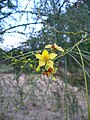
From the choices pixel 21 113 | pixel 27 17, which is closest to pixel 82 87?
pixel 27 17

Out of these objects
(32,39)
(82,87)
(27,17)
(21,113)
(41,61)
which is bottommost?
(21,113)

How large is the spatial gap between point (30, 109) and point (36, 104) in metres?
0.07

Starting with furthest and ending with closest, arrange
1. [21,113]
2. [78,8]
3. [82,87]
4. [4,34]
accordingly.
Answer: [21,113] < [4,34] < [82,87] < [78,8]

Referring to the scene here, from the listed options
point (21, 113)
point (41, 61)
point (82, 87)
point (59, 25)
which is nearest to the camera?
point (41, 61)

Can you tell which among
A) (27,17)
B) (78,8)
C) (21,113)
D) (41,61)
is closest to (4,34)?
(27,17)

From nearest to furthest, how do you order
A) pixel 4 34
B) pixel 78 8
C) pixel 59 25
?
1. pixel 59 25
2. pixel 78 8
3. pixel 4 34

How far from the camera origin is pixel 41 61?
57cm

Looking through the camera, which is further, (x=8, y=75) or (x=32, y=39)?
(x=8, y=75)

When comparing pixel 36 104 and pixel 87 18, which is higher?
pixel 87 18

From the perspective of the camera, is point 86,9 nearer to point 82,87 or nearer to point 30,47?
point 30,47

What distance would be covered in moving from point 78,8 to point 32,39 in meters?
0.28

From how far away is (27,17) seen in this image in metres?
1.57

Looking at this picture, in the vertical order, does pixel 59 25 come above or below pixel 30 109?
above

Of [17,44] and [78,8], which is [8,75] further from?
[78,8]
